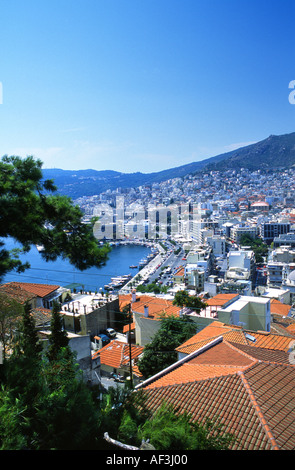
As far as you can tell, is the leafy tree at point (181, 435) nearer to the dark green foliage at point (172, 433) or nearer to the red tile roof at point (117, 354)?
the dark green foliage at point (172, 433)

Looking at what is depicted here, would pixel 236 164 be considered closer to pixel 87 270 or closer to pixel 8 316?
pixel 87 270

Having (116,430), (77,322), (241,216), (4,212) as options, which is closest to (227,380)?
(116,430)

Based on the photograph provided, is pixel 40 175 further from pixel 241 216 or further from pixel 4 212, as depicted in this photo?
pixel 241 216

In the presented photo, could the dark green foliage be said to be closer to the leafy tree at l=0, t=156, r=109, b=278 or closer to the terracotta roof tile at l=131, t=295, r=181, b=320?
the leafy tree at l=0, t=156, r=109, b=278

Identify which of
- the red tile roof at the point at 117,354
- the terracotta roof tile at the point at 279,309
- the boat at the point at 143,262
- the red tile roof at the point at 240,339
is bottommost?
the boat at the point at 143,262

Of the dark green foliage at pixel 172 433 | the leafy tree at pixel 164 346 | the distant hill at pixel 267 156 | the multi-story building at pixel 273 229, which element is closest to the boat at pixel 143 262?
the multi-story building at pixel 273 229

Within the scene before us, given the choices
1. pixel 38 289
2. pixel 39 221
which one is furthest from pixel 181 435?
pixel 38 289
